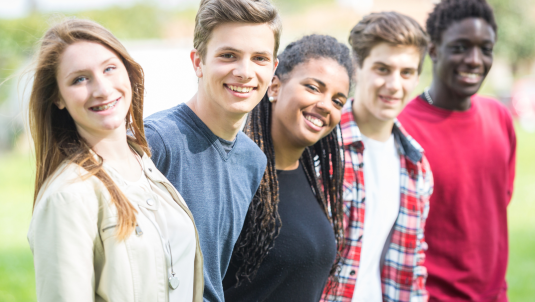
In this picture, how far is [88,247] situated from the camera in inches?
61.2

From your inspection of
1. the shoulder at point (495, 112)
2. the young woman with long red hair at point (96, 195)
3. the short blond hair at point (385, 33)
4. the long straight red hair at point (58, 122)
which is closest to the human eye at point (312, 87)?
the short blond hair at point (385, 33)

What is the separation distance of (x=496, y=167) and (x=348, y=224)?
4.04 feet

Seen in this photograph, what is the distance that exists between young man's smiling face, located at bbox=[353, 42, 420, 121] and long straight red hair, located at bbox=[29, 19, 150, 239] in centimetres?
184

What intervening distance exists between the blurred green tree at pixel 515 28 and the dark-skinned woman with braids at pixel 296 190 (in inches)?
970

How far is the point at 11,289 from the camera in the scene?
5.33 metres

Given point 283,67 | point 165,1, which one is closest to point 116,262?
point 283,67

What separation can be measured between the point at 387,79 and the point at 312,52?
2.37 feet

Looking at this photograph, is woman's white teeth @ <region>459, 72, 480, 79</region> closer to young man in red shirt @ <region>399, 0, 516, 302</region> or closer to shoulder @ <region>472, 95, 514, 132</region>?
young man in red shirt @ <region>399, 0, 516, 302</region>

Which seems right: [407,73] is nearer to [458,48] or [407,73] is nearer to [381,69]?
[381,69]

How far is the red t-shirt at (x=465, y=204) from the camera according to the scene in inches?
130

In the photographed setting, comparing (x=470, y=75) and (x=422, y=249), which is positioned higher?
(x=470, y=75)

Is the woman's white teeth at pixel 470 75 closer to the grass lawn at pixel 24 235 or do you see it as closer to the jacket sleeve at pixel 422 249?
the jacket sleeve at pixel 422 249

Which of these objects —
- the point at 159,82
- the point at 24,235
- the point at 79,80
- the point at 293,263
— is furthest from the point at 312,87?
the point at 159,82

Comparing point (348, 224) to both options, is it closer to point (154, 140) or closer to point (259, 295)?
point (259, 295)
